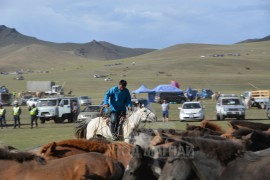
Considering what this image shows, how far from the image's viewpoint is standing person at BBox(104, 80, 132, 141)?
13609 mm

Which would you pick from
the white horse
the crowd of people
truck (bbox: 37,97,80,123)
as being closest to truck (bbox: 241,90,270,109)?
truck (bbox: 37,97,80,123)

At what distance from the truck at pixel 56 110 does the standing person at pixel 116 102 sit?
29.0 meters

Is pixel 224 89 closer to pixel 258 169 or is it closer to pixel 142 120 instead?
pixel 142 120

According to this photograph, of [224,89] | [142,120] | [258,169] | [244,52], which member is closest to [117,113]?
[142,120]

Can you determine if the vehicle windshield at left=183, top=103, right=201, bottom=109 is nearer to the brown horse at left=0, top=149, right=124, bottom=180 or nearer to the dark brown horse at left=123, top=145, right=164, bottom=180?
the brown horse at left=0, top=149, right=124, bottom=180

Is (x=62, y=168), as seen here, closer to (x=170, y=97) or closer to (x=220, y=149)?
(x=220, y=149)

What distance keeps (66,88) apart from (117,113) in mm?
92872

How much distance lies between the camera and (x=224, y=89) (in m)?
96.6

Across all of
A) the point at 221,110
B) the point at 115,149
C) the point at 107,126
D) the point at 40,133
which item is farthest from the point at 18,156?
the point at 221,110

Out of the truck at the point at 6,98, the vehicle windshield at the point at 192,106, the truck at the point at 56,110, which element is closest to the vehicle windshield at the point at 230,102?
the vehicle windshield at the point at 192,106

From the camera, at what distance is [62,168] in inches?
243

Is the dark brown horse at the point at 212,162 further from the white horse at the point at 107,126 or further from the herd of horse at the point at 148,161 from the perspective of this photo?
the white horse at the point at 107,126

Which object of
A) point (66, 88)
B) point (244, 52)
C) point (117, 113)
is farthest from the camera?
point (244, 52)

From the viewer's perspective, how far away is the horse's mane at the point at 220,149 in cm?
560
